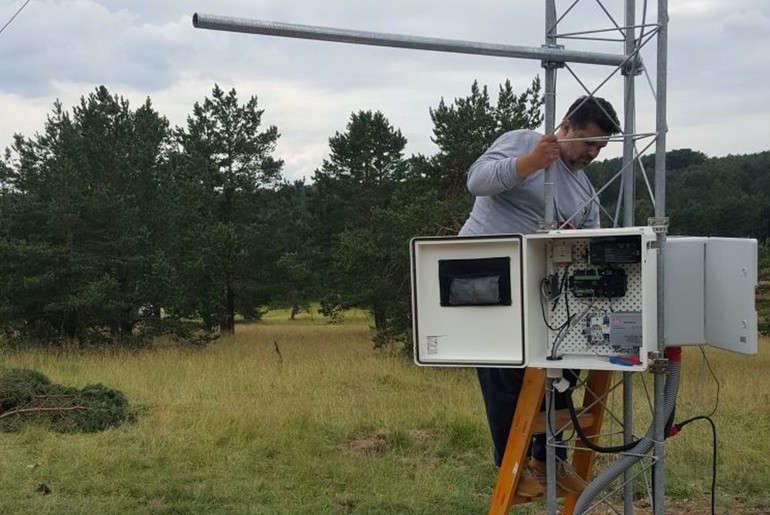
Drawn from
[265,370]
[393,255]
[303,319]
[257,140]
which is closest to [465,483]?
[265,370]

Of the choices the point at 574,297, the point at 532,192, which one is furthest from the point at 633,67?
the point at 574,297

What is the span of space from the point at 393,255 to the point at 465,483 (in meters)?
→ 10.8

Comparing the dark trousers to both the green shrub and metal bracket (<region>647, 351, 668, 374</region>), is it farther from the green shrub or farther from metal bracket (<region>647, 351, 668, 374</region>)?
the green shrub

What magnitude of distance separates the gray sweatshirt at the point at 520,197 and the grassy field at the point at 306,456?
124 centimetres

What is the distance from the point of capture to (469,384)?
10.7 m

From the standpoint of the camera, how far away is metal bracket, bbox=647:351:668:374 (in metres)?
3.04

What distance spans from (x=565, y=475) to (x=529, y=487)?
10.0 inches

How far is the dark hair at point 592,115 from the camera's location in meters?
3.32

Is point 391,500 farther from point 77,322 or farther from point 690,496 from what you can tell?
point 77,322

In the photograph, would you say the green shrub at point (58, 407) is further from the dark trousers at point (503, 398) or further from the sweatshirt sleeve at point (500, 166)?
the sweatshirt sleeve at point (500, 166)

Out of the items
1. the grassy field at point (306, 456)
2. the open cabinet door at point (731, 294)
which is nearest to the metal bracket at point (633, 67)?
the open cabinet door at point (731, 294)

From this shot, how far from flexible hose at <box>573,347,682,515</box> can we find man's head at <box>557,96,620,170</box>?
98 cm

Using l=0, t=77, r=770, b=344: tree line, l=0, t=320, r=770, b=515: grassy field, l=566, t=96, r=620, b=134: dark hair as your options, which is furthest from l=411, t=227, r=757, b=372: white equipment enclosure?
l=0, t=77, r=770, b=344: tree line

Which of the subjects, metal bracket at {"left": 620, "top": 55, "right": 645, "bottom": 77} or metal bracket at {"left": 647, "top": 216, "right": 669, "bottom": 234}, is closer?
metal bracket at {"left": 647, "top": 216, "right": 669, "bottom": 234}
